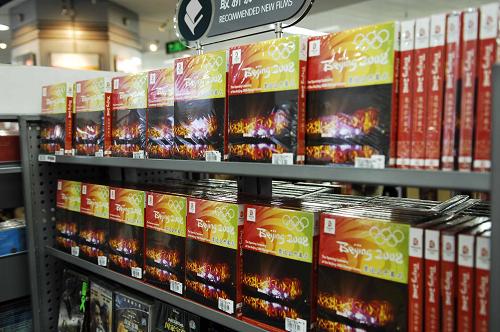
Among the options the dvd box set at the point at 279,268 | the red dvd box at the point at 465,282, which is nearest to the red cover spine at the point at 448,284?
the red dvd box at the point at 465,282

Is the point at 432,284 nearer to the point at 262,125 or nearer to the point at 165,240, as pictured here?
the point at 262,125

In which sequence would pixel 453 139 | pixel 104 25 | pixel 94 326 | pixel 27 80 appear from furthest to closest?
1. pixel 104 25
2. pixel 27 80
3. pixel 94 326
4. pixel 453 139

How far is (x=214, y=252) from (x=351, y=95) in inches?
26.2

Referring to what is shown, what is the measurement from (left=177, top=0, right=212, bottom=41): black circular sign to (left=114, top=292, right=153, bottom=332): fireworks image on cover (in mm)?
1098

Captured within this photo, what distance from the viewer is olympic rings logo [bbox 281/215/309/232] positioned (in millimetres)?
1126

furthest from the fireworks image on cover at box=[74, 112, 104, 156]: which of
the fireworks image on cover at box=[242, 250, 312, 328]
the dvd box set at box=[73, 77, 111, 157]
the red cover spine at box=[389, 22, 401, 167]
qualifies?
the red cover spine at box=[389, 22, 401, 167]

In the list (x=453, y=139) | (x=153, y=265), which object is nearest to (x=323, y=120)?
(x=453, y=139)

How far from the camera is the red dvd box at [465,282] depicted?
0.88m

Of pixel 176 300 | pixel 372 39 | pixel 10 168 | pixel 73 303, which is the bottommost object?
pixel 73 303

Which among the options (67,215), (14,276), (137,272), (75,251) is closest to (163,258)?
(137,272)

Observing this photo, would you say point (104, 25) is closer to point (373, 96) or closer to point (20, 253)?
point (20, 253)

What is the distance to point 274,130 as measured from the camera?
113 cm

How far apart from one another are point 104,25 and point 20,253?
6.10 meters

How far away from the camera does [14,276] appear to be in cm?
206
